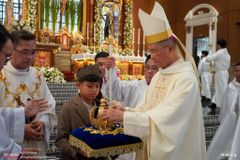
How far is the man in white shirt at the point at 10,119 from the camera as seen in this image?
203 centimetres

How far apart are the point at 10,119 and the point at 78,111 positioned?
0.66 metres

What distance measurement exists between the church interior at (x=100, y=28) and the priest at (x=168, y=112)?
376 inches

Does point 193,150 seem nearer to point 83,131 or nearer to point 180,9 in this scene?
point 83,131

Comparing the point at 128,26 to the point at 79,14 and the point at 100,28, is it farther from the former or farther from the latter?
the point at 79,14

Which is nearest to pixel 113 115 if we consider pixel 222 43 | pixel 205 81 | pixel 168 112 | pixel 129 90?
pixel 168 112

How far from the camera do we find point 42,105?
2.63 metres

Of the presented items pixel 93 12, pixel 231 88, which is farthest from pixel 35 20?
pixel 231 88

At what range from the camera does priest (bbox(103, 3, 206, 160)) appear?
2637mm

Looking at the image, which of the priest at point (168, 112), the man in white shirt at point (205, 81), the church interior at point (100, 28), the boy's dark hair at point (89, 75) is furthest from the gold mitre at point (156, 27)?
the church interior at point (100, 28)

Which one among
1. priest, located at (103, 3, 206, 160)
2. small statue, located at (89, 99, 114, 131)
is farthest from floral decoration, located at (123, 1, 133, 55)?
small statue, located at (89, 99, 114, 131)

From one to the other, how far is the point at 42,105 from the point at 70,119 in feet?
1.41

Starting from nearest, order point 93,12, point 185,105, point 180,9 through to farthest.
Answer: point 185,105 < point 93,12 < point 180,9

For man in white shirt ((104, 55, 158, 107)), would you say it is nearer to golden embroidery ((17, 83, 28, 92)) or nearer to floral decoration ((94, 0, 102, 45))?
golden embroidery ((17, 83, 28, 92))

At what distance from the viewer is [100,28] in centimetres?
1614
